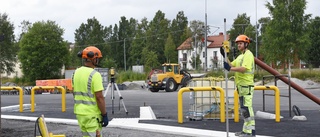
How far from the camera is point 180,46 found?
296 feet

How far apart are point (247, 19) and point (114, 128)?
72.5 metres

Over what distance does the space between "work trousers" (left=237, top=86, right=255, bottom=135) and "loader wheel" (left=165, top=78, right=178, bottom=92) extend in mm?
24455

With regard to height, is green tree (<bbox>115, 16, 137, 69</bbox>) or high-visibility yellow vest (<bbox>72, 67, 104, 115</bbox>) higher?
green tree (<bbox>115, 16, 137, 69</bbox>)

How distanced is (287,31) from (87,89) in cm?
3803

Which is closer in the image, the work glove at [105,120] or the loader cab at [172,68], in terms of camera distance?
the work glove at [105,120]

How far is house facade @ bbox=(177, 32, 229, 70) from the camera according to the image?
7831 cm

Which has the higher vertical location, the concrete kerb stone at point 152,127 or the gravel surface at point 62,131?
the concrete kerb stone at point 152,127

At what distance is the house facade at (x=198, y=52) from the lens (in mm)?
78312

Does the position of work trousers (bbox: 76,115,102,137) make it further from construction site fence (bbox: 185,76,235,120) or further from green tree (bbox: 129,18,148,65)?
green tree (bbox: 129,18,148,65)

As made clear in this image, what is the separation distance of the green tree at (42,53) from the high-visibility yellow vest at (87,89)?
5850 cm

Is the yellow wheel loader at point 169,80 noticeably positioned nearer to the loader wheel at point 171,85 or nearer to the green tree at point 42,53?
the loader wheel at point 171,85

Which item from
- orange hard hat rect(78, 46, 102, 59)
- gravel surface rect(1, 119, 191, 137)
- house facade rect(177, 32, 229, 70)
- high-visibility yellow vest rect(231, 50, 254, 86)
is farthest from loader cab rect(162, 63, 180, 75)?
house facade rect(177, 32, 229, 70)

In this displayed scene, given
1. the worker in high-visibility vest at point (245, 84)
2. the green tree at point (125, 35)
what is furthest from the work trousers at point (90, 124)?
the green tree at point (125, 35)

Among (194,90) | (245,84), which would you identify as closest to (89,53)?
(245,84)
